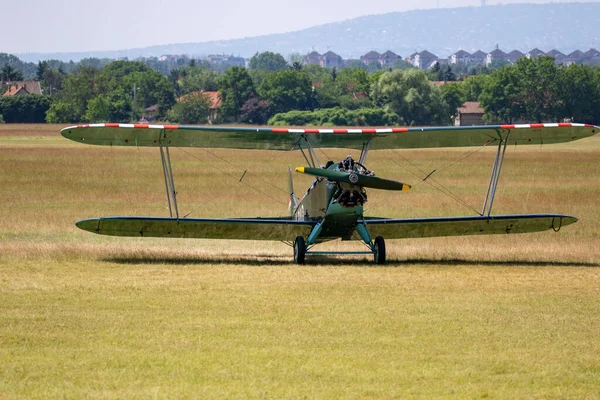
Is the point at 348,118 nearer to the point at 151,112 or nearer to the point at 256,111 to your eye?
the point at 256,111

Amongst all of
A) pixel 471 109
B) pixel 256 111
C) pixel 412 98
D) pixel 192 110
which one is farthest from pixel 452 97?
pixel 192 110

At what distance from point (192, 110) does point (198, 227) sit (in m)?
95.2

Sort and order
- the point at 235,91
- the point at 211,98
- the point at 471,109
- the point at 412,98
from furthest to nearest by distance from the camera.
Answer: the point at 211,98
the point at 471,109
the point at 235,91
the point at 412,98

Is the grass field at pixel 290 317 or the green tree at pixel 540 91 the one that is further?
the green tree at pixel 540 91

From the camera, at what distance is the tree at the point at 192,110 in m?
108

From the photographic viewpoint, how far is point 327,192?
14.8m

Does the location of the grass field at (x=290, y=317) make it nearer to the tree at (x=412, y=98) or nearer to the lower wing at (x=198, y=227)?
the lower wing at (x=198, y=227)

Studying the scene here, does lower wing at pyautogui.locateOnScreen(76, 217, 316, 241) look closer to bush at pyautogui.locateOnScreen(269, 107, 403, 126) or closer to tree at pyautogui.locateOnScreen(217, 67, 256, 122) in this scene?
bush at pyautogui.locateOnScreen(269, 107, 403, 126)

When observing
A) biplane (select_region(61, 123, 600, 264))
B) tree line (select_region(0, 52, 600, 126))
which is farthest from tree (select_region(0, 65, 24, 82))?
biplane (select_region(61, 123, 600, 264))

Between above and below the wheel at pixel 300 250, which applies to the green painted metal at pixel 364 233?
Answer: above

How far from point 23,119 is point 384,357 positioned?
333ft

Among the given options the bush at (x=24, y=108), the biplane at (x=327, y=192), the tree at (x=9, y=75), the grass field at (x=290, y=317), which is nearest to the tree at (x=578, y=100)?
the bush at (x=24, y=108)

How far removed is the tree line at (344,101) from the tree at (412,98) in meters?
0.09

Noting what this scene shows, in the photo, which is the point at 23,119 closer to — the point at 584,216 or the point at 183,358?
the point at 584,216
